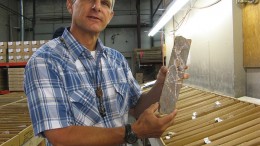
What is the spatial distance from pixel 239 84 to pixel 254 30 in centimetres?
69

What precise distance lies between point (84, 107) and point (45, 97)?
0.75 feet

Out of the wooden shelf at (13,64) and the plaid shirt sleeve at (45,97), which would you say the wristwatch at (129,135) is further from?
the wooden shelf at (13,64)

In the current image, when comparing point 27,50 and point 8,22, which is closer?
point 27,50

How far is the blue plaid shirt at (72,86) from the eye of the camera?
1.36 m

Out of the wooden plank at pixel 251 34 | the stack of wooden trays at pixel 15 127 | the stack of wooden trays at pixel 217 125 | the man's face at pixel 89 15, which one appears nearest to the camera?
the man's face at pixel 89 15

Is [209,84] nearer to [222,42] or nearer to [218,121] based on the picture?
[222,42]

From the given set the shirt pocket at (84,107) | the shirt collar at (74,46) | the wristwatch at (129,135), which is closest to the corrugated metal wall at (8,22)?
the shirt collar at (74,46)

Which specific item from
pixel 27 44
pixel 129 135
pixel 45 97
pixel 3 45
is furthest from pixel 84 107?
pixel 3 45

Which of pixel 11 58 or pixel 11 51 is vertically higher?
A: pixel 11 51

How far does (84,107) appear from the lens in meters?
1.50

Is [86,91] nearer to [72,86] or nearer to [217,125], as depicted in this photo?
[72,86]

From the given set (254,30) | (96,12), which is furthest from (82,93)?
(254,30)

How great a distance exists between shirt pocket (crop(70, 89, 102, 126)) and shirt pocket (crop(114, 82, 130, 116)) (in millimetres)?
174

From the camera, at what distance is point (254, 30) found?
3006mm
